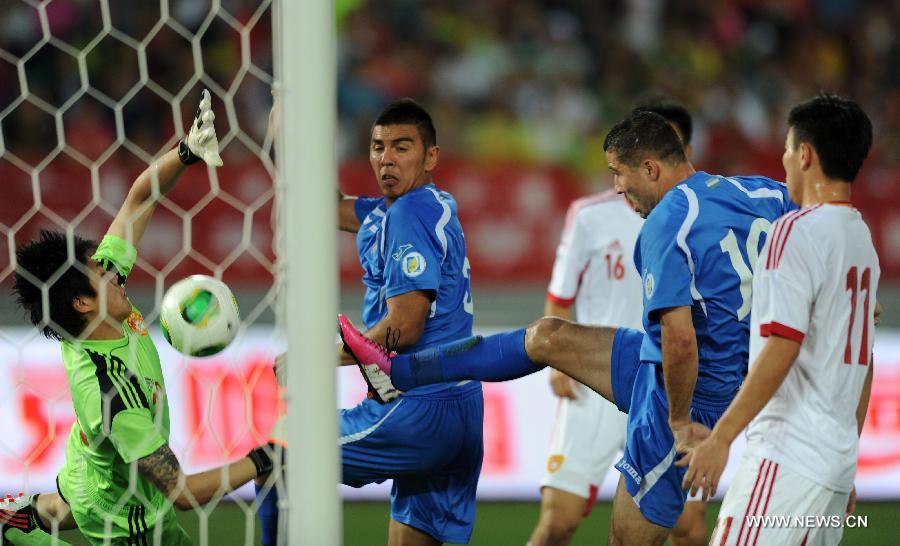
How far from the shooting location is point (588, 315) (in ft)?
18.3

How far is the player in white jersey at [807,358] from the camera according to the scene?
3.06m

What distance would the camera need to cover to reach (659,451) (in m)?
3.89

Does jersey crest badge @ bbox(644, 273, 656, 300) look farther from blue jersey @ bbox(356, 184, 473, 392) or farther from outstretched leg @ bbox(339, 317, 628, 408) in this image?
blue jersey @ bbox(356, 184, 473, 392)

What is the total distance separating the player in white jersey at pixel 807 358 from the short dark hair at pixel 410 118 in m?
1.68

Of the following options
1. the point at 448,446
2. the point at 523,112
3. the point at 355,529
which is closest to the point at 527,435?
the point at 355,529

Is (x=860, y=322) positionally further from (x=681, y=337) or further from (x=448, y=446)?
(x=448, y=446)

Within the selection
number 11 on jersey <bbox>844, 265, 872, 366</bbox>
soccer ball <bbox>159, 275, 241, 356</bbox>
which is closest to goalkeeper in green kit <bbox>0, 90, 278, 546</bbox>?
soccer ball <bbox>159, 275, 241, 356</bbox>

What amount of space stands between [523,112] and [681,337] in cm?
696

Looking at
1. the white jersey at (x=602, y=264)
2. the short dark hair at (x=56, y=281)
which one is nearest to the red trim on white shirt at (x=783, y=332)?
the short dark hair at (x=56, y=281)

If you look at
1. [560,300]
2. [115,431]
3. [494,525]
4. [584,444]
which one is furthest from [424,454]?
[494,525]

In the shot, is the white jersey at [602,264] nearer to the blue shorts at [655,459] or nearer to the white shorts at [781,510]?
the blue shorts at [655,459]

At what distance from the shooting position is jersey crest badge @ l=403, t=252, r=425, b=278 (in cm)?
421

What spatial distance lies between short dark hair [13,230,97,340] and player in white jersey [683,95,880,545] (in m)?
1.97

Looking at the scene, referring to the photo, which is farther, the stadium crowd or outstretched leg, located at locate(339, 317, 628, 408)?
the stadium crowd
